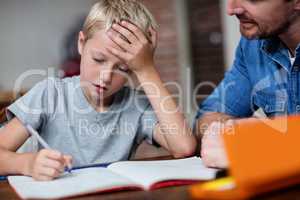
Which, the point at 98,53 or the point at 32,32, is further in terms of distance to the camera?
the point at 32,32

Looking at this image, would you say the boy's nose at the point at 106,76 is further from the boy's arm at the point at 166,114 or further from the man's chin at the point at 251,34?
the man's chin at the point at 251,34

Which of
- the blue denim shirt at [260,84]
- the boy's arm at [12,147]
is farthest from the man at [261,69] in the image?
the boy's arm at [12,147]

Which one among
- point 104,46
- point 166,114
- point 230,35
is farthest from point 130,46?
point 230,35

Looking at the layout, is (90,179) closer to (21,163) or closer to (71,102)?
(21,163)

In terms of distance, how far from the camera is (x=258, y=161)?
716 mm

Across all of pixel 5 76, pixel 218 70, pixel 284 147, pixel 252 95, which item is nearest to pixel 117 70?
pixel 252 95

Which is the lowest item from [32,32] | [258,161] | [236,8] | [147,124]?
[147,124]

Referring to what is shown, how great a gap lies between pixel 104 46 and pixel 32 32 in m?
2.89

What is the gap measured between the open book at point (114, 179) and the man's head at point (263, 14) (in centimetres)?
44

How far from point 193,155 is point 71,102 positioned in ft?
1.36

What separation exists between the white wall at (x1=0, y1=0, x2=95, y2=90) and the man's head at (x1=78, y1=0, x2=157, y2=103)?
2.69m

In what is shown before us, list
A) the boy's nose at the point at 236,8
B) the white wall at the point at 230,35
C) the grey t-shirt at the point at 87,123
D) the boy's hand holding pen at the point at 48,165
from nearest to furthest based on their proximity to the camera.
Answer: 1. the boy's hand holding pen at the point at 48,165
2. the boy's nose at the point at 236,8
3. the grey t-shirt at the point at 87,123
4. the white wall at the point at 230,35

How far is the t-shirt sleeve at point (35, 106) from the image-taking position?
1246 millimetres

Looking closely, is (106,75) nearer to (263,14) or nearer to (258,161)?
(263,14)
